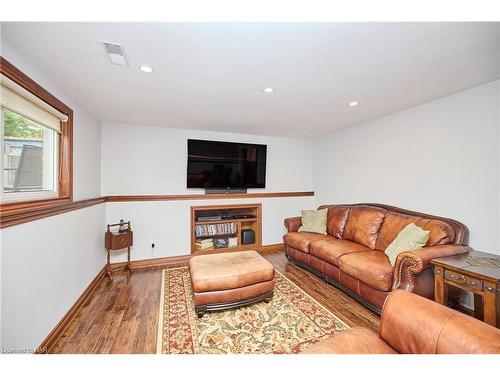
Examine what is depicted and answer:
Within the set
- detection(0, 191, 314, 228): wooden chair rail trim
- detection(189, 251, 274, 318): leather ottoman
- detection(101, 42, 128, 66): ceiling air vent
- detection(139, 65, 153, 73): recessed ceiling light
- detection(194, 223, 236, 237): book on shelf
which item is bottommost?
detection(189, 251, 274, 318): leather ottoman

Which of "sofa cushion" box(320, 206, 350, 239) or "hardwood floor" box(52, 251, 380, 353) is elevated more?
"sofa cushion" box(320, 206, 350, 239)

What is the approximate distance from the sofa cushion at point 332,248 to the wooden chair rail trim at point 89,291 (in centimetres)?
144

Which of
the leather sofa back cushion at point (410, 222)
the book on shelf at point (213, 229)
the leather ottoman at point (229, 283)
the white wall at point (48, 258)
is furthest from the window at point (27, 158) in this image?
the leather sofa back cushion at point (410, 222)

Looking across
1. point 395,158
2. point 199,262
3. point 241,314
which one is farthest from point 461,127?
point 199,262

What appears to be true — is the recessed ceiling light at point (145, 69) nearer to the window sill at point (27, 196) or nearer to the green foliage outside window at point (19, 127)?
the green foliage outside window at point (19, 127)

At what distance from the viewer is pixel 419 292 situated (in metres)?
1.87

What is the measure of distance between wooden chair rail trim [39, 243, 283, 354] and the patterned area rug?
2.61ft

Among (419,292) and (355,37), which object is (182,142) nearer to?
(355,37)

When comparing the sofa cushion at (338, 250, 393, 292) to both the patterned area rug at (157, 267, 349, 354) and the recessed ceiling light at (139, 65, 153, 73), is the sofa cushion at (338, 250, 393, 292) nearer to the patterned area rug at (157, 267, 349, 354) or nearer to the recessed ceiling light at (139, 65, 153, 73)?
the patterned area rug at (157, 267, 349, 354)

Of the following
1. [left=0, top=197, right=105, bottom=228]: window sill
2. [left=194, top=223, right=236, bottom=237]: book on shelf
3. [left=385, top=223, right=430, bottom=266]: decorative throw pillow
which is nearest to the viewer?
[left=0, top=197, right=105, bottom=228]: window sill

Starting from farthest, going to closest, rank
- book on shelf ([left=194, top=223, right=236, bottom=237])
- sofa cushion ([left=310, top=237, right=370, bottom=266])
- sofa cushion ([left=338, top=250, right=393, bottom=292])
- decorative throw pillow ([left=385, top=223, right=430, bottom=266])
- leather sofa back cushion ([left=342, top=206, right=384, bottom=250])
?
book on shelf ([left=194, top=223, right=236, bottom=237]), leather sofa back cushion ([left=342, top=206, right=384, bottom=250]), sofa cushion ([left=310, top=237, right=370, bottom=266]), decorative throw pillow ([left=385, top=223, right=430, bottom=266]), sofa cushion ([left=338, top=250, right=393, bottom=292])

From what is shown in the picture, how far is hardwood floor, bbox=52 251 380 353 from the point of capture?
1690mm

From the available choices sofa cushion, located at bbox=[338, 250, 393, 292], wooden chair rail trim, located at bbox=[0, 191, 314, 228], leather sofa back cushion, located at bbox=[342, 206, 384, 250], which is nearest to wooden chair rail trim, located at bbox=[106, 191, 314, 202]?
wooden chair rail trim, located at bbox=[0, 191, 314, 228]

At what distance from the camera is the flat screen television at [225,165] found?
3621mm
